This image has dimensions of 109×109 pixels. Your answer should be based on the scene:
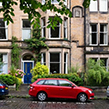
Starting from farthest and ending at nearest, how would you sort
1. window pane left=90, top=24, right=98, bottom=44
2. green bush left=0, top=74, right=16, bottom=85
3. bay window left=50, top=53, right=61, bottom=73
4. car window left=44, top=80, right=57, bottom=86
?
window pane left=90, top=24, right=98, bottom=44 < bay window left=50, top=53, right=61, bottom=73 < green bush left=0, top=74, right=16, bottom=85 < car window left=44, top=80, right=57, bottom=86

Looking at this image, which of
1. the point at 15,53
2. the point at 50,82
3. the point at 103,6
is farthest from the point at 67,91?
the point at 103,6

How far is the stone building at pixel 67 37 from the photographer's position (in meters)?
21.7

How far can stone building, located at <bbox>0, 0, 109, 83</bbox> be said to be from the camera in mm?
21656

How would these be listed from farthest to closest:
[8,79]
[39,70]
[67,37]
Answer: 1. [67,37]
2. [39,70]
3. [8,79]

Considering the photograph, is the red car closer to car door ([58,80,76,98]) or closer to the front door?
car door ([58,80,76,98])

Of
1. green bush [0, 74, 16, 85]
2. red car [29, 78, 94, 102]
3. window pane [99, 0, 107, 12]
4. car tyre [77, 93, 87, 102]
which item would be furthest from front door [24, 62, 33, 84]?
window pane [99, 0, 107, 12]

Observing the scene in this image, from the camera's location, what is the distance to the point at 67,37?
22562 millimetres

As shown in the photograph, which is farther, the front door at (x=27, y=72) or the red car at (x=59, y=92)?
the front door at (x=27, y=72)

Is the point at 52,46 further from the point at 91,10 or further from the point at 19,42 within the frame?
the point at 91,10

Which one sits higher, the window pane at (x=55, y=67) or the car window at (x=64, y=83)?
the window pane at (x=55, y=67)

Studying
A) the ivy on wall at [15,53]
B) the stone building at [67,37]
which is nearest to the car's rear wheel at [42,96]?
the stone building at [67,37]

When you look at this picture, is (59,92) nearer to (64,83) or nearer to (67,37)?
(64,83)

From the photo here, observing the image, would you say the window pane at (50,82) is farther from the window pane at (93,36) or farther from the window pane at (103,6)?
the window pane at (103,6)

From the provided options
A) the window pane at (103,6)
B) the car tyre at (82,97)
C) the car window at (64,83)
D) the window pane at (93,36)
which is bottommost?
the car tyre at (82,97)
